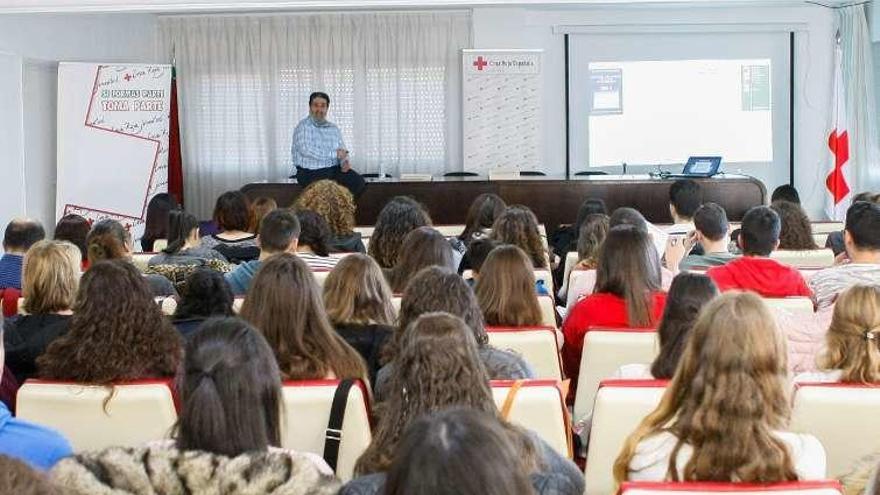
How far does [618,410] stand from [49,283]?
2.23 metres

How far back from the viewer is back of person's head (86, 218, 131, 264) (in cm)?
558

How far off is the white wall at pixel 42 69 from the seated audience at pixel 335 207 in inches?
147

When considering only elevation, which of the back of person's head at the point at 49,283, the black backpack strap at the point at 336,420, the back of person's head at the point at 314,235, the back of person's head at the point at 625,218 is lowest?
the black backpack strap at the point at 336,420

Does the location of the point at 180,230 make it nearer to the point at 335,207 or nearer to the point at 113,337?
the point at 335,207

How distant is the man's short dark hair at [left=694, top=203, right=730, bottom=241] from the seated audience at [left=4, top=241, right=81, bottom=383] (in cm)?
304

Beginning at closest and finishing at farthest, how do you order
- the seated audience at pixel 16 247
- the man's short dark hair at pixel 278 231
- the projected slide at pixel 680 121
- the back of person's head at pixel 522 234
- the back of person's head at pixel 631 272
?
the back of person's head at pixel 631 272, the man's short dark hair at pixel 278 231, the seated audience at pixel 16 247, the back of person's head at pixel 522 234, the projected slide at pixel 680 121

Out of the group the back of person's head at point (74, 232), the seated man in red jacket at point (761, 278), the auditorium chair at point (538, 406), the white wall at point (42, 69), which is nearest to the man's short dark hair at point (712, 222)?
the seated man in red jacket at point (761, 278)

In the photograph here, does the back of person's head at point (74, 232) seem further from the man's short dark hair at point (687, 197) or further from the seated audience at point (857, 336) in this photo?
the seated audience at point (857, 336)

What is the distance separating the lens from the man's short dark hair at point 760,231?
530 centimetres

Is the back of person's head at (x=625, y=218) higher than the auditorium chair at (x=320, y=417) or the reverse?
higher

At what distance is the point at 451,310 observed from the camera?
138 inches

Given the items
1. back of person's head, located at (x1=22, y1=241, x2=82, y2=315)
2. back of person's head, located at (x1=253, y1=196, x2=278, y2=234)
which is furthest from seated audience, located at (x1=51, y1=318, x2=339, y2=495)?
back of person's head, located at (x1=253, y1=196, x2=278, y2=234)

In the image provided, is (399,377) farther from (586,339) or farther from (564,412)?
(586,339)

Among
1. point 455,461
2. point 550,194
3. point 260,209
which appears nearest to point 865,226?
point 260,209
